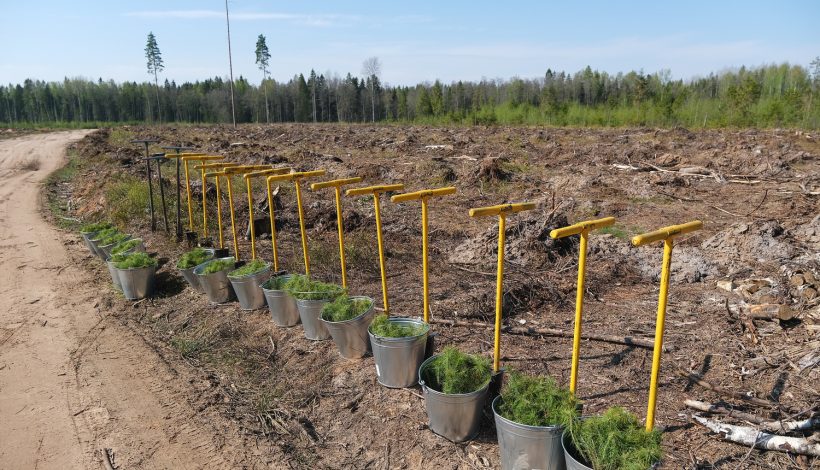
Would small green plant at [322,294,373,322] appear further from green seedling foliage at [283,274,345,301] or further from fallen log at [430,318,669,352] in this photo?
fallen log at [430,318,669,352]

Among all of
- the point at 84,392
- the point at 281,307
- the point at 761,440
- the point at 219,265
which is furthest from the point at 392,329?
the point at 219,265

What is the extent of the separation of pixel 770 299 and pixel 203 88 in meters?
83.9

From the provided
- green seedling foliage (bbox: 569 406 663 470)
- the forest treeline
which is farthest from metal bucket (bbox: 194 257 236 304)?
the forest treeline

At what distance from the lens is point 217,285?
5.83 m

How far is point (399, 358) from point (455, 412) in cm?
67

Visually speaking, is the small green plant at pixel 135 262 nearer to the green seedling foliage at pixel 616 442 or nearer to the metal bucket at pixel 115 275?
the metal bucket at pixel 115 275

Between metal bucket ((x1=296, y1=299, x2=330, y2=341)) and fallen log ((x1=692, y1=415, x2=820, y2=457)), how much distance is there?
10.1ft

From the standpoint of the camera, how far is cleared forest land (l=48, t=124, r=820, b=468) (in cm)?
341

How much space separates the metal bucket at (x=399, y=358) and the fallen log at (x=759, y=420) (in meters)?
1.82

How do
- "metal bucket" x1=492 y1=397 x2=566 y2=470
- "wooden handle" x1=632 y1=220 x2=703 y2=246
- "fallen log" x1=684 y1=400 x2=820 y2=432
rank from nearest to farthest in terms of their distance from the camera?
"wooden handle" x1=632 y1=220 x2=703 y2=246 → "metal bucket" x1=492 y1=397 x2=566 y2=470 → "fallen log" x1=684 y1=400 x2=820 y2=432

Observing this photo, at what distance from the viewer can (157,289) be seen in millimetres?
6699

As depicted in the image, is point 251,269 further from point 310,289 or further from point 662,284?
point 662,284

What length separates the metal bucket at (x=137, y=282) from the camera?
6.28m

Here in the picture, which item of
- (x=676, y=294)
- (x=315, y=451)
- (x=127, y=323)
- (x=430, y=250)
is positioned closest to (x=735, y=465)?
(x=315, y=451)
